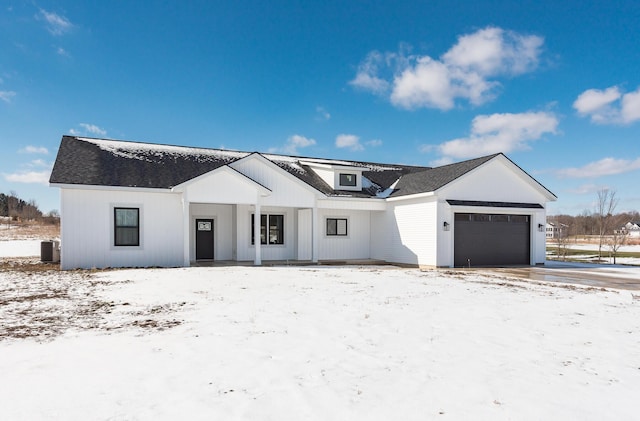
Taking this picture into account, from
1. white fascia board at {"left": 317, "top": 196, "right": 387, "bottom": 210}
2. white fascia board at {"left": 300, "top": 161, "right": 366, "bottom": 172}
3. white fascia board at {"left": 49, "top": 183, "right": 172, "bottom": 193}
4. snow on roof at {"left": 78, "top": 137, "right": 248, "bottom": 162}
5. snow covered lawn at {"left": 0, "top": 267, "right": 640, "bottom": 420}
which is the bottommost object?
snow covered lawn at {"left": 0, "top": 267, "right": 640, "bottom": 420}

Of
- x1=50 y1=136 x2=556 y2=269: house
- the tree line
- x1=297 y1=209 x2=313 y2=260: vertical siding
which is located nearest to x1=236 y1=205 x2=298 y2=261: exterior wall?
x1=50 y1=136 x2=556 y2=269: house

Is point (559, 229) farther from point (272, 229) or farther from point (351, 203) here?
point (272, 229)

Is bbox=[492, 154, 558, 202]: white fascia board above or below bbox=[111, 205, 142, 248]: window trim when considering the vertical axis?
above

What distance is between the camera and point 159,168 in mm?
18094

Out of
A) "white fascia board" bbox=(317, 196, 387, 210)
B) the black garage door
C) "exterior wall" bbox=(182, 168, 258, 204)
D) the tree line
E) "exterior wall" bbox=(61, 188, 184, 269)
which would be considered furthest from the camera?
the tree line

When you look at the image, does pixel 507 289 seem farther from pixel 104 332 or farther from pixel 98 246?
pixel 98 246

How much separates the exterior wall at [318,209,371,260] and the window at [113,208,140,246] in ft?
26.6

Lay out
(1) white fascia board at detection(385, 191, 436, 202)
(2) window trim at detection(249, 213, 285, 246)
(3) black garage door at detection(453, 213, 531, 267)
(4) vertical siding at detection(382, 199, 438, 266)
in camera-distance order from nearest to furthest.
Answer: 1. (1) white fascia board at detection(385, 191, 436, 202)
2. (4) vertical siding at detection(382, 199, 438, 266)
3. (3) black garage door at detection(453, 213, 531, 267)
4. (2) window trim at detection(249, 213, 285, 246)

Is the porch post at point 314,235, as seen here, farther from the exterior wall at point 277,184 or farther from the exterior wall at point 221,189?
the exterior wall at point 221,189

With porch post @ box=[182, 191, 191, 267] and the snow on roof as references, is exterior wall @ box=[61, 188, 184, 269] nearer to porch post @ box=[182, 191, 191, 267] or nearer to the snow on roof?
porch post @ box=[182, 191, 191, 267]

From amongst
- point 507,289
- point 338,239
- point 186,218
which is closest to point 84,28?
point 186,218

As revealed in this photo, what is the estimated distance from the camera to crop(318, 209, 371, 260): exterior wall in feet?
67.8

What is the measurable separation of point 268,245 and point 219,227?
2371mm

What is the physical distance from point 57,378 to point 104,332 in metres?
1.97
